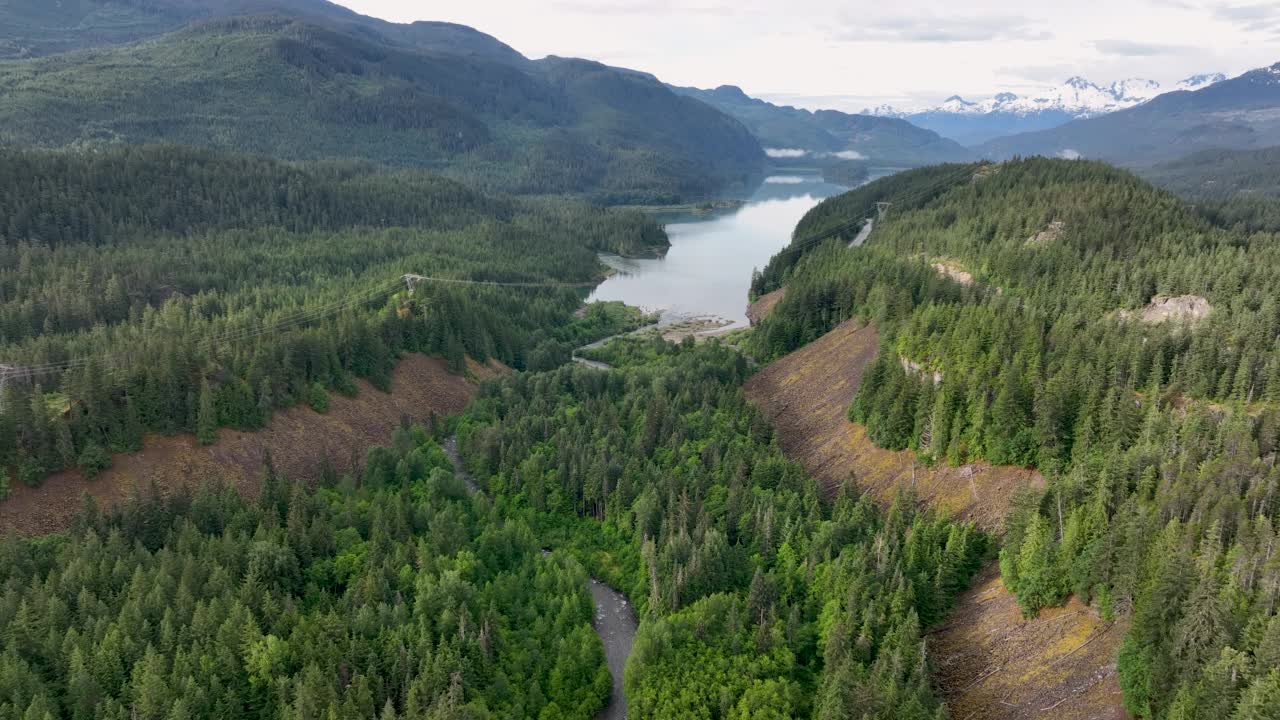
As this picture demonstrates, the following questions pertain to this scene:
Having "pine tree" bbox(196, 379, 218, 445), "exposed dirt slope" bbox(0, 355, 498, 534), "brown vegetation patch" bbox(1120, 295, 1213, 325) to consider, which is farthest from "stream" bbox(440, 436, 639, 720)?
"brown vegetation patch" bbox(1120, 295, 1213, 325)

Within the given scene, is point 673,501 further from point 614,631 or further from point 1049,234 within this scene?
point 1049,234

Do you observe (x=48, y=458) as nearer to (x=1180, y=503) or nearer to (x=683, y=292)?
(x=1180, y=503)

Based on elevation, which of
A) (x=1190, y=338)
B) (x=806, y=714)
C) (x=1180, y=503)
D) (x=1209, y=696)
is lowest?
(x=806, y=714)

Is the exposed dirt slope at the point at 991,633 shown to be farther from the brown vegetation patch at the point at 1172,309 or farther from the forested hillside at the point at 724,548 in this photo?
the brown vegetation patch at the point at 1172,309

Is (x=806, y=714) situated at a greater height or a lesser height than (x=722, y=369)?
lesser

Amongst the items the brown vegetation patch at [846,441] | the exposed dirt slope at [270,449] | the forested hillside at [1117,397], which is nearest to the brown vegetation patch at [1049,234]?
the forested hillside at [1117,397]

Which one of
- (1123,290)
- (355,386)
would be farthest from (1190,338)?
(355,386)

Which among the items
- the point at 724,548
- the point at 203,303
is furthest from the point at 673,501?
the point at 203,303
